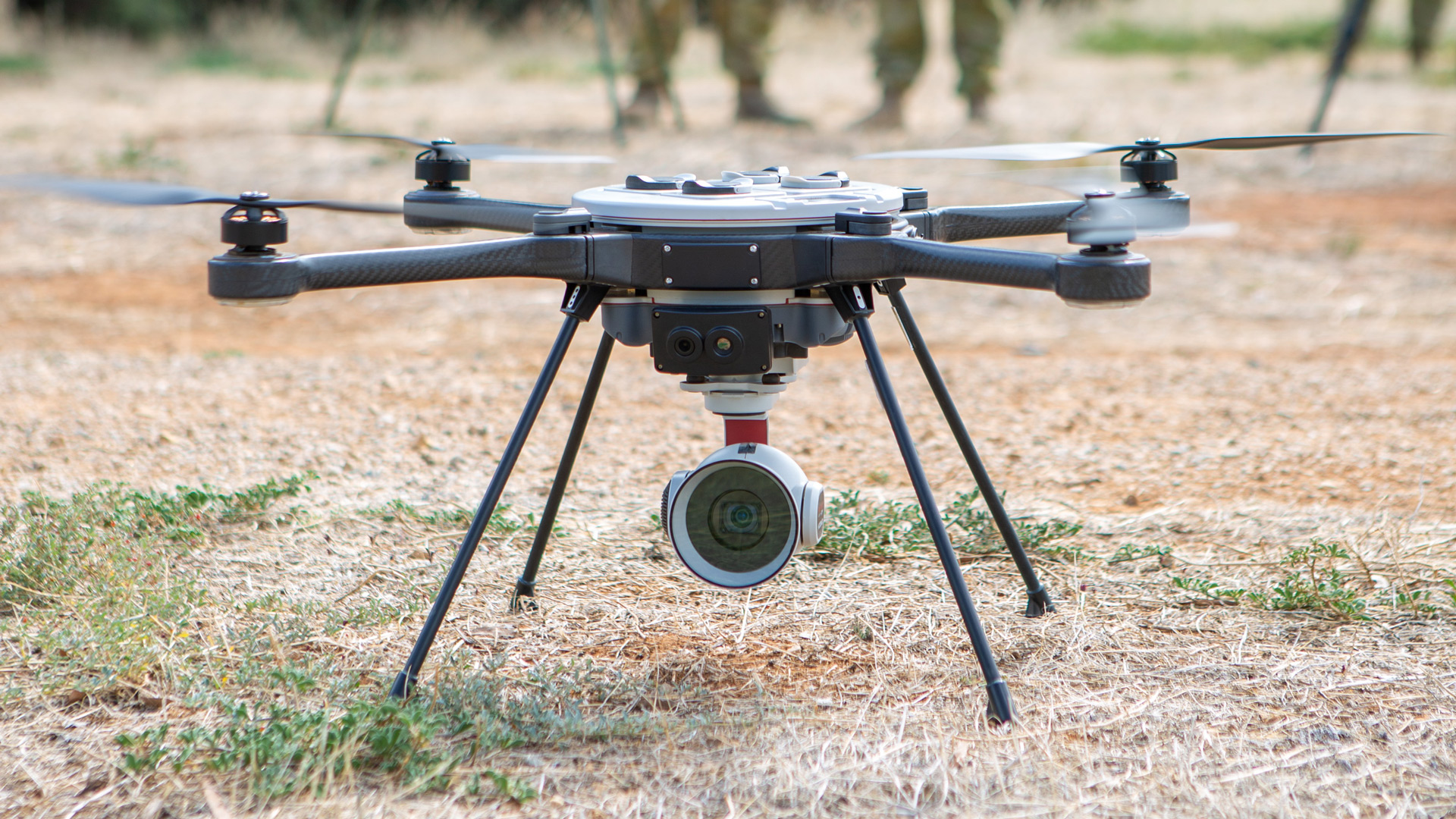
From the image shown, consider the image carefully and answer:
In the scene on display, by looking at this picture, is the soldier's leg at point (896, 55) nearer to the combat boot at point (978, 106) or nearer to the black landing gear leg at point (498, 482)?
the combat boot at point (978, 106)

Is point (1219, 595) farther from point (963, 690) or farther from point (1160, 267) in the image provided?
point (1160, 267)

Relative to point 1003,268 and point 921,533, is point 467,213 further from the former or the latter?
point 921,533

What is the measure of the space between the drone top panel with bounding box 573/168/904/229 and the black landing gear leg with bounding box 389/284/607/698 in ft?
0.47

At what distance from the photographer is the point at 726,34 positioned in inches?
417

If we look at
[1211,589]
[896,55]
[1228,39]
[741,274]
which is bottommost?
[1211,589]

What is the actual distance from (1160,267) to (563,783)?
5.20 m

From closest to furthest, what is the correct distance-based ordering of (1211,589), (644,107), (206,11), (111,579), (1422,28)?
1. (111,579)
2. (1211,589)
3. (644,107)
4. (1422,28)
5. (206,11)

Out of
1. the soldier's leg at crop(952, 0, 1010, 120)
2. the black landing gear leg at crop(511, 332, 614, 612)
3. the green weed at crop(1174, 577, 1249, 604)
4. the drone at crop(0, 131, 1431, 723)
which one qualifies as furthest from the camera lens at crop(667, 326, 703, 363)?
the soldier's leg at crop(952, 0, 1010, 120)

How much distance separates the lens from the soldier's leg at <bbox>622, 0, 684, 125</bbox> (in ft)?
34.8

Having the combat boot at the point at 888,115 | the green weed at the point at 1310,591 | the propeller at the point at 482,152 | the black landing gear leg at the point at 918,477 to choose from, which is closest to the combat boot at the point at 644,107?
the combat boot at the point at 888,115

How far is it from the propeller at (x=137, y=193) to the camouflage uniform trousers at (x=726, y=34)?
27.9 ft

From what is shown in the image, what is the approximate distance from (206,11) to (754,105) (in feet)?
39.7

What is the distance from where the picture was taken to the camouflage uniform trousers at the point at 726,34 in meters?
10.4

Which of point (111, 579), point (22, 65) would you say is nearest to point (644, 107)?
point (22, 65)
